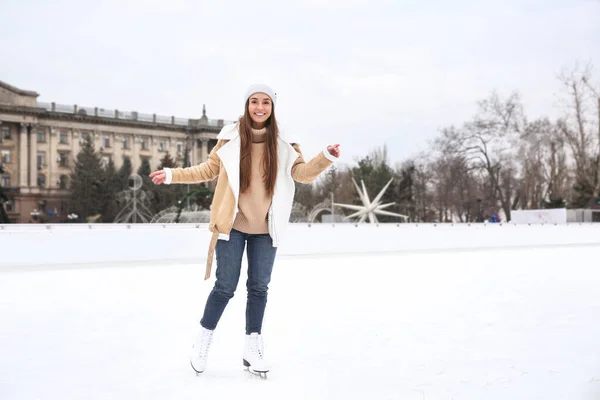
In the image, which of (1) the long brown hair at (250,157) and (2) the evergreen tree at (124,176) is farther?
(2) the evergreen tree at (124,176)

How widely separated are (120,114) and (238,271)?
238ft

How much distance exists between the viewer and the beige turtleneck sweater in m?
3.29

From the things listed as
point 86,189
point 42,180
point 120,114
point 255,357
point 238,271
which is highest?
point 120,114

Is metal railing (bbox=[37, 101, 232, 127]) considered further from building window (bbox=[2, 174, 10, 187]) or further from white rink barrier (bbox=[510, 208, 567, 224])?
white rink barrier (bbox=[510, 208, 567, 224])

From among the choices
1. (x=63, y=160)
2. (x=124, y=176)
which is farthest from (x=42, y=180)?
(x=124, y=176)

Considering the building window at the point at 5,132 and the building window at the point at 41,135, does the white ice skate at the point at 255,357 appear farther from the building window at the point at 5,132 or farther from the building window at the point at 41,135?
the building window at the point at 41,135

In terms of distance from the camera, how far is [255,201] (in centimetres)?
332

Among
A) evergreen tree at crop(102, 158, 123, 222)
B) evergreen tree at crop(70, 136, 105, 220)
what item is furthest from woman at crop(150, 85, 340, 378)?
evergreen tree at crop(70, 136, 105, 220)

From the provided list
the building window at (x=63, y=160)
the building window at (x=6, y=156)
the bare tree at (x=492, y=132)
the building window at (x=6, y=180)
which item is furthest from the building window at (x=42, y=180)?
the bare tree at (x=492, y=132)

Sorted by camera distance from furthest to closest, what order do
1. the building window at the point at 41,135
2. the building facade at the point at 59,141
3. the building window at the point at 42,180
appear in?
the building window at the point at 41,135 < the building window at the point at 42,180 < the building facade at the point at 59,141

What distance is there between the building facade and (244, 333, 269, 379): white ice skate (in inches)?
2182

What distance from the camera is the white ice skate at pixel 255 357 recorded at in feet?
10.3

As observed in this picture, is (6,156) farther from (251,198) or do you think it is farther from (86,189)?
(251,198)

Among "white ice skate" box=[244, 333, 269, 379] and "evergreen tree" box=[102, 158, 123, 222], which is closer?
"white ice skate" box=[244, 333, 269, 379]
